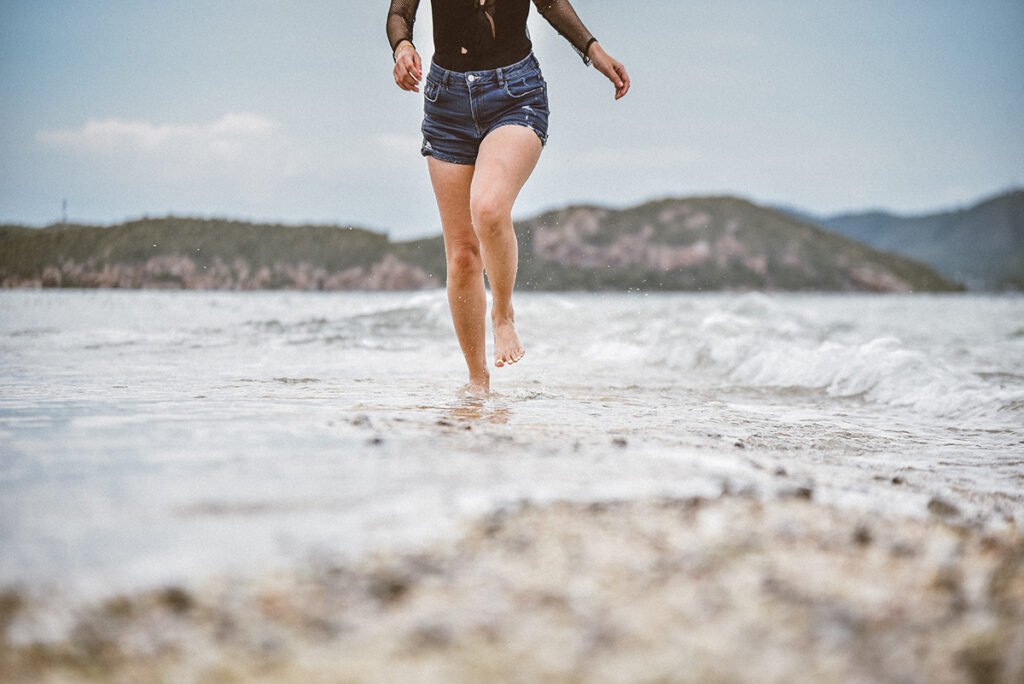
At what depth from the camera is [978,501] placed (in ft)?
5.09

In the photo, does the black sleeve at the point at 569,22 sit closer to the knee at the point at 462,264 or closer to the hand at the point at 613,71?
the hand at the point at 613,71

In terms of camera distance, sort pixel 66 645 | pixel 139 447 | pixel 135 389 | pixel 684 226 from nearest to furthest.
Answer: pixel 66 645, pixel 139 447, pixel 135 389, pixel 684 226

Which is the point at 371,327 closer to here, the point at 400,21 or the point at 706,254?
the point at 400,21

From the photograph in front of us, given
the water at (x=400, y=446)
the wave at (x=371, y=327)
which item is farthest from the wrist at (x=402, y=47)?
the wave at (x=371, y=327)

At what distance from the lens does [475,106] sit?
3049 mm

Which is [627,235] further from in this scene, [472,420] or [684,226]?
[472,420]

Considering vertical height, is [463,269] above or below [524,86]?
below

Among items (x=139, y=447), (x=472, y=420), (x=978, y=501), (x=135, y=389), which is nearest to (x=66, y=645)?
(x=139, y=447)

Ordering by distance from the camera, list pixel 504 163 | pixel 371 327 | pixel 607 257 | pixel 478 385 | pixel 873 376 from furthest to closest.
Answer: pixel 607 257 → pixel 371 327 → pixel 873 376 → pixel 478 385 → pixel 504 163

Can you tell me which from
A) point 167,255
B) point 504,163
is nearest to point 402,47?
point 504,163

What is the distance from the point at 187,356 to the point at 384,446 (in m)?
3.80

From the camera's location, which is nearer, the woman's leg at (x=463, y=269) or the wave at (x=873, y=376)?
the woman's leg at (x=463, y=269)

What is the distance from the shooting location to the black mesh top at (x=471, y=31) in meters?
3.02

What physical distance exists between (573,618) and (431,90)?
2.78 metres
